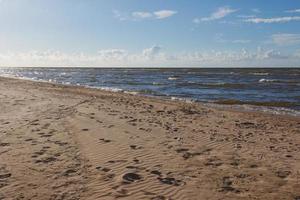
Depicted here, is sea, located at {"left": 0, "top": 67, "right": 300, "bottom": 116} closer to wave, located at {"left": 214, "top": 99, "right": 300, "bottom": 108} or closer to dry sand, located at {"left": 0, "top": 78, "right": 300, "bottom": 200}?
wave, located at {"left": 214, "top": 99, "right": 300, "bottom": 108}

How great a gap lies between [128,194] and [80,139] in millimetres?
3816

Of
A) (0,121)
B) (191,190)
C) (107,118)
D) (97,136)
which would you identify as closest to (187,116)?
(107,118)

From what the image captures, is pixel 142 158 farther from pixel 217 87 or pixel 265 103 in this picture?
pixel 217 87

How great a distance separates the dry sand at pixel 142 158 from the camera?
606 centimetres

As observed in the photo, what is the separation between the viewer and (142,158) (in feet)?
25.8

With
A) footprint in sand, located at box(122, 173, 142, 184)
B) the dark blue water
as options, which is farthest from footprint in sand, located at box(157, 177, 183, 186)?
the dark blue water

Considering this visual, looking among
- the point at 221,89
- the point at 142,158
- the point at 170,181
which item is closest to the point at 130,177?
the point at 170,181

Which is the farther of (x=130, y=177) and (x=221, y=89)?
(x=221, y=89)

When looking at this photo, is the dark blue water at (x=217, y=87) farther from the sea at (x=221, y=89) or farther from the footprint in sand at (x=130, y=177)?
the footprint in sand at (x=130, y=177)

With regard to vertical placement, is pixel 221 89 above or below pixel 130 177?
above

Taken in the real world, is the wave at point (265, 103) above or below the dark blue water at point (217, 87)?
below

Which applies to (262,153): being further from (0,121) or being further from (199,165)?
(0,121)

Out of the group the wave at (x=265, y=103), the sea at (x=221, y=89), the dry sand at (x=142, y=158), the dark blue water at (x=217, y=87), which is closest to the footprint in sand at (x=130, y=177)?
the dry sand at (x=142, y=158)

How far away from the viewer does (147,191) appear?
19.8ft
